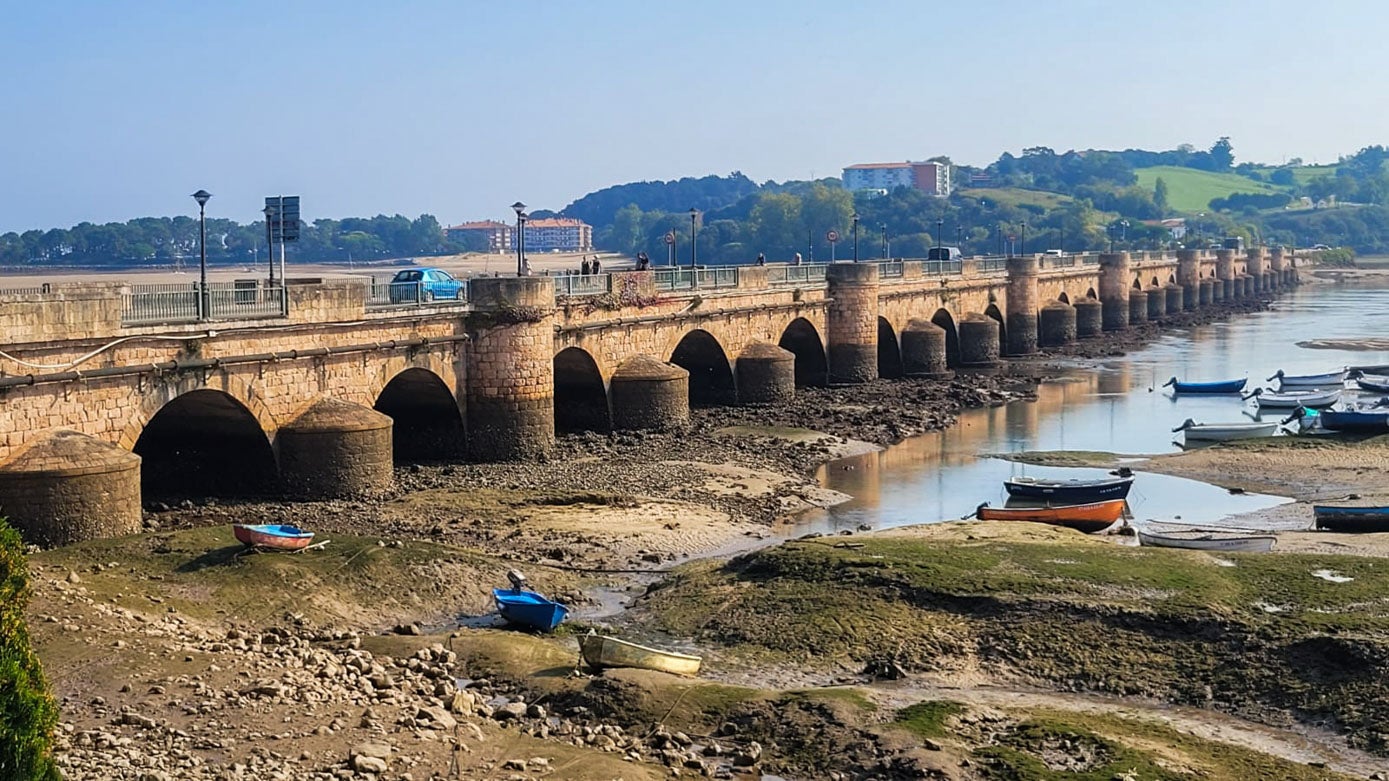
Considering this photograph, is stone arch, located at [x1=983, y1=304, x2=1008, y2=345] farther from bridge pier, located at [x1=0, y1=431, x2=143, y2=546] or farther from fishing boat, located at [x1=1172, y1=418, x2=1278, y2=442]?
bridge pier, located at [x1=0, y1=431, x2=143, y2=546]

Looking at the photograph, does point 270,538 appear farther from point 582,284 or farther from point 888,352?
point 888,352

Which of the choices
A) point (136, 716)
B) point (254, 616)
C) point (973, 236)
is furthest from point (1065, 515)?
point (973, 236)

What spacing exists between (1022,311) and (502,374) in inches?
1798

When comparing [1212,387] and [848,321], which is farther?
[1212,387]

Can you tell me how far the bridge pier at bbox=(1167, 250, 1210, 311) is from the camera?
4739 inches

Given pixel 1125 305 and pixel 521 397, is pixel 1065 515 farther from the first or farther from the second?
pixel 1125 305

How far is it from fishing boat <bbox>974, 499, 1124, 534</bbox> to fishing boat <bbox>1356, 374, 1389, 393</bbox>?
Answer: 2970cm

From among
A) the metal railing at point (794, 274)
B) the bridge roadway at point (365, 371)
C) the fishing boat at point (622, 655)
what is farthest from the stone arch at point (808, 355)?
the fishing boat at point (622, 655)

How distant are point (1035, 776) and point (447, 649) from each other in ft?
25.5

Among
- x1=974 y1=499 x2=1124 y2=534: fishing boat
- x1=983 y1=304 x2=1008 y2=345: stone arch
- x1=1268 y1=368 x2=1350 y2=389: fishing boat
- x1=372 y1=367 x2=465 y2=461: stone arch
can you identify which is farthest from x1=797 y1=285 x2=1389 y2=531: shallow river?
x1=372 y1=367 x2=465 y2=461: stone arch

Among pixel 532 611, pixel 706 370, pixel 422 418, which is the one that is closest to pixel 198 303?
pixel 422 418

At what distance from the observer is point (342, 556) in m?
25.0

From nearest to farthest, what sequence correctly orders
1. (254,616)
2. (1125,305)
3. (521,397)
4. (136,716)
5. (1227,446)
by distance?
(136,716)
(254,616)
(521,397)
(1227,446)
(1125,305)

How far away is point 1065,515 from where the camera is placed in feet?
102
